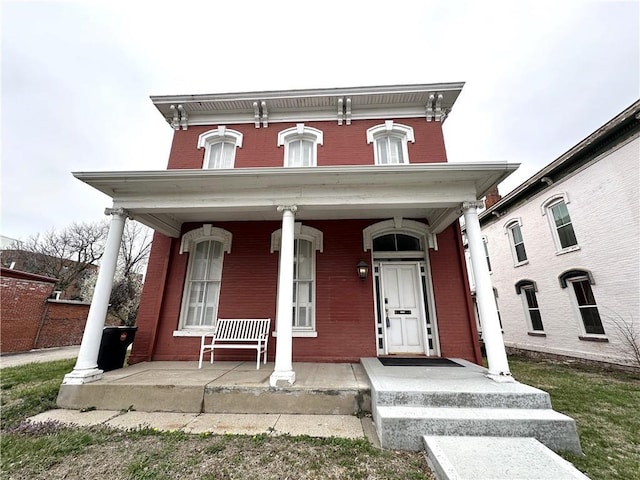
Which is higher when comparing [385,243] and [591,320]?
[385,243]

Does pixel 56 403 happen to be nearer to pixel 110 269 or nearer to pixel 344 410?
pixel 110 269

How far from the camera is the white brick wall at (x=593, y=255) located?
666cm

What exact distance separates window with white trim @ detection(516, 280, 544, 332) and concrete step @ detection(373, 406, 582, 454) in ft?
28.9

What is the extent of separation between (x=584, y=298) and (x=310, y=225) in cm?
930

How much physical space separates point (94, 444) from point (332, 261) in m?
4.69

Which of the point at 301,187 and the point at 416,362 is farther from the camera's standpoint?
the point at 416,362

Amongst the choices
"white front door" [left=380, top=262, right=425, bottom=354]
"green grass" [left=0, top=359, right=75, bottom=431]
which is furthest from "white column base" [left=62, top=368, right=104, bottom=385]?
A: "white front door" [left=380, top=262, right=425, bottom=354]

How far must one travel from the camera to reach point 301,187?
4.67 metres

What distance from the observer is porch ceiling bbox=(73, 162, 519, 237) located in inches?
172

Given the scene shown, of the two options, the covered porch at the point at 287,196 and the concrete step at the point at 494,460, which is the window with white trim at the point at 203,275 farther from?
the concrete step at the point at 494,460

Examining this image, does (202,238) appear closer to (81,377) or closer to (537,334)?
(81,377)

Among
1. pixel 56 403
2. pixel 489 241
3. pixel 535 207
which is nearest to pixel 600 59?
pixel 535 207

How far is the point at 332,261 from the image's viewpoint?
602 cm

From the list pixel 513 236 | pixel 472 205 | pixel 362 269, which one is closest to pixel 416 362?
pixel 362 269
